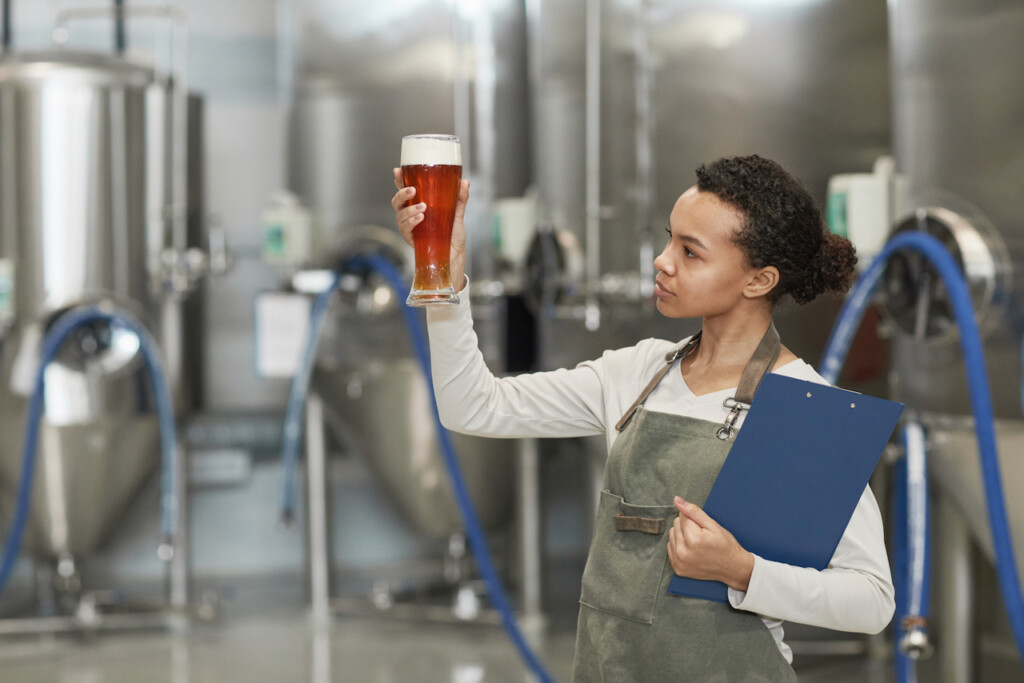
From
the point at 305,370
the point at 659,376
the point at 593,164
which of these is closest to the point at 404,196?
the point at 659,376

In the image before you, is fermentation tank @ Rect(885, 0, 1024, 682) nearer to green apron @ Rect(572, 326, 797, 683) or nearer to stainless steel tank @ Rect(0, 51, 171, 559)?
green apron @ Rect(572, 326, 797, 683)

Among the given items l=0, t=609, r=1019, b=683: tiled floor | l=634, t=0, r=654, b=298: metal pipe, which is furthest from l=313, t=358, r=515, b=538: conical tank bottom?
l=634, t=0, r=654, b=298: metal pipe

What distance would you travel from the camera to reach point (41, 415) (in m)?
3.90

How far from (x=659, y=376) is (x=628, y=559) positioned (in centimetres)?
24

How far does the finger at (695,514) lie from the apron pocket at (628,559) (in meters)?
0.05

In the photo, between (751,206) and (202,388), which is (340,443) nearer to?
(202,388)

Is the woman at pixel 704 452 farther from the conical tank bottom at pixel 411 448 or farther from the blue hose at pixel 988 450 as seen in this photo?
the conical tank bottom at pixel 411 448

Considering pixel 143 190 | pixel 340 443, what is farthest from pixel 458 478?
pixel 143 190

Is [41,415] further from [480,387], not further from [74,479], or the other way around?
[480,387]

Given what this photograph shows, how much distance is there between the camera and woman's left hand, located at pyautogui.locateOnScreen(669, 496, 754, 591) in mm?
1280

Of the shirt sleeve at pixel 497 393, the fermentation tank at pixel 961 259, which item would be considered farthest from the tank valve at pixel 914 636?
the shirt sleeve at pixel 497 393

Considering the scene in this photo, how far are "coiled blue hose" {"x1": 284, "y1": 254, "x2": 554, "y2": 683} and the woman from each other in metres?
1.69

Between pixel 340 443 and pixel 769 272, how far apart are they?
Result: 10.8 feet

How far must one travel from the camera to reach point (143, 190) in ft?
13.5
